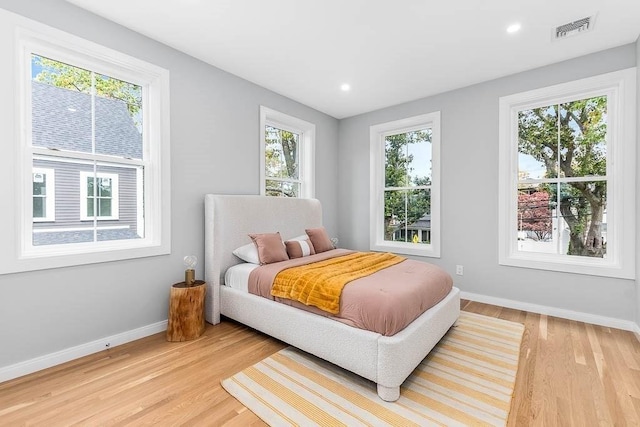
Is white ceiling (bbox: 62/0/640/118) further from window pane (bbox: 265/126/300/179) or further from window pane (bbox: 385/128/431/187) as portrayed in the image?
window pane (bbox: 385/128/431/187)

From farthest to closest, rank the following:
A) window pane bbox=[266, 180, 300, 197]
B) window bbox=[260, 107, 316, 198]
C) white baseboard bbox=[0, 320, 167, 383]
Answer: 1. window pane bbox=[266, 180, 300, 197]
2. window bbox=[260, 107, 316, 198]
3. white baseboard bbox=[0, 320, 167, 383]

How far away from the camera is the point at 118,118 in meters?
2.60

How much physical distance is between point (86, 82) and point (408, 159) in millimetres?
3873

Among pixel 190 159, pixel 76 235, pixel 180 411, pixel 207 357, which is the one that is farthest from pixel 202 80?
pixel 180 411

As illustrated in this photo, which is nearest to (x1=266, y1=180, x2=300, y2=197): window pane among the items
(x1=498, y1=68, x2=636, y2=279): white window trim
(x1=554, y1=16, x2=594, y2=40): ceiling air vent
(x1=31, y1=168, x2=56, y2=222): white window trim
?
(x1=31, y1=168, x2=56, y2=222): white window trim

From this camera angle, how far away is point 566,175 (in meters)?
3.20

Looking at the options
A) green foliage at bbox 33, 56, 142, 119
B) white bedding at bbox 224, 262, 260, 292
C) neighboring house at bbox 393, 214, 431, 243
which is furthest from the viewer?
neighboring house at bbox 393, 214, 431, 243

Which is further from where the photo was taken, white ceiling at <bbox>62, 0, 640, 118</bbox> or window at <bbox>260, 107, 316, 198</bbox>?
window at <bbox>260, 107, 316, 198</bbox>

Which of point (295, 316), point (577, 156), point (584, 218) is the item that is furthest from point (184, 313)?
point (577, 156)

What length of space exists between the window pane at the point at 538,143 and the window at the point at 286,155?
2762 mm

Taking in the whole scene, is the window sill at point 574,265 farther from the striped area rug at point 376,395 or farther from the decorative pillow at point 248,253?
the decorative pillow at point 248,253

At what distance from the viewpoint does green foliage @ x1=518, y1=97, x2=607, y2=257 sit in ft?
9.88

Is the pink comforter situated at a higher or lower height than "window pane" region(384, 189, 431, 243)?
lower

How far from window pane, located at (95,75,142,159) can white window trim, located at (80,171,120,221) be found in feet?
0.66
